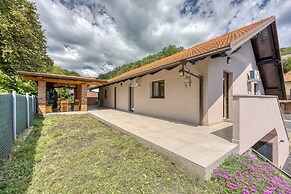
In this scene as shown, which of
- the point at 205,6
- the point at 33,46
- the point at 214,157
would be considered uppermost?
the point at 205,6

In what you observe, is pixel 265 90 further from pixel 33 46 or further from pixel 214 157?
pixel 33 46

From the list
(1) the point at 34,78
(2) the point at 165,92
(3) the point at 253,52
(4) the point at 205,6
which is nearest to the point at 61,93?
(1) the point at 34,78

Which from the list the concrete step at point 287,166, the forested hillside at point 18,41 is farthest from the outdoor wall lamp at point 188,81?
the forested hillside at point 18,41

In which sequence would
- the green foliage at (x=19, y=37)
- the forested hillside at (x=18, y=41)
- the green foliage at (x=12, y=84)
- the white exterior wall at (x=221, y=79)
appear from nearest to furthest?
the white exterior wall at (x=221, y=79) → the green foliage at (x=12, y=84) → the forested hillside at (x=18, y=41) → the green foliage at (x=19, y=37)

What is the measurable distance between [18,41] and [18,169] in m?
14.9

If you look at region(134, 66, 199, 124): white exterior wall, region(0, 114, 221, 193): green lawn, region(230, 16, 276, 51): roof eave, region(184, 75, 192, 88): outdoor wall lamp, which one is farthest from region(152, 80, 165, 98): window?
region(0, 114, 221, 193): green lawn

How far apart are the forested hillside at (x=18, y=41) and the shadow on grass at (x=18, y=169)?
7502 millimetres

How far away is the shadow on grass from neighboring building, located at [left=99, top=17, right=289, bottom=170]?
5049mm

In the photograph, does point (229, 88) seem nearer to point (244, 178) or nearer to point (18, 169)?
point (244, 178)

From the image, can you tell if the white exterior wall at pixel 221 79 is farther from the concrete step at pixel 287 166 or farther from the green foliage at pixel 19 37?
the green foliage at pixel 19 37

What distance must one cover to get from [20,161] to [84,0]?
9.95m

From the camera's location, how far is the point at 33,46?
546 inches

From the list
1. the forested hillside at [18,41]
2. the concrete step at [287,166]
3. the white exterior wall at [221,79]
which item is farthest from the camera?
the forested hillside at [18,41]

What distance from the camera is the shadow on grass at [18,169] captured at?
238 cm
